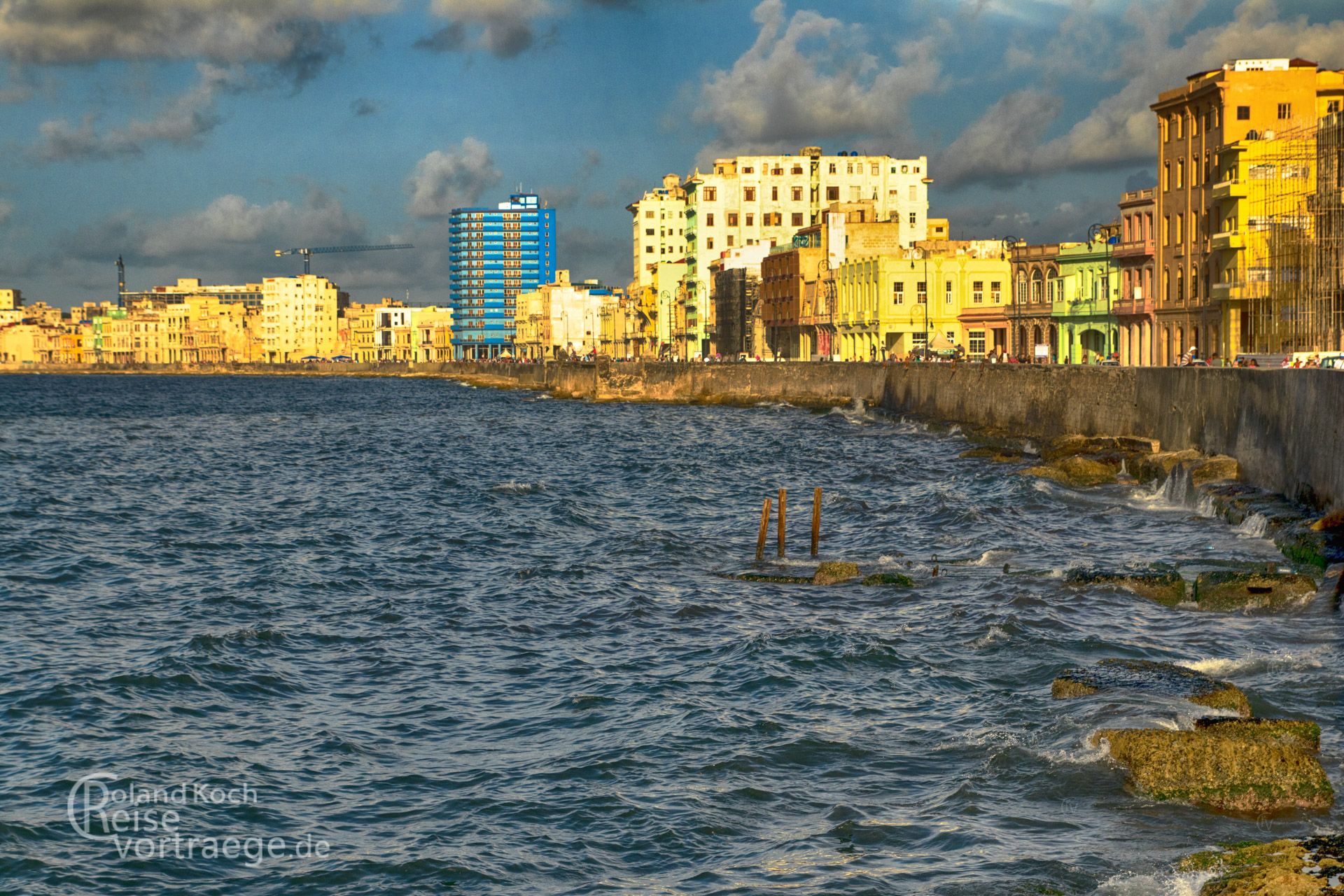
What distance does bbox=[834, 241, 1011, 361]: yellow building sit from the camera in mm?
115312

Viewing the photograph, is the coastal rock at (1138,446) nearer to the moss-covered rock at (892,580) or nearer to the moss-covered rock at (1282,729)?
the moss-covered rock at (892,580)

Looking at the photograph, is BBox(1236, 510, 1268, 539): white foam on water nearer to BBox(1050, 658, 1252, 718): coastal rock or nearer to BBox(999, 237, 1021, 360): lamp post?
BBox(1050, 658, 1252, 718): coastal rock

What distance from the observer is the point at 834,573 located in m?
30.8

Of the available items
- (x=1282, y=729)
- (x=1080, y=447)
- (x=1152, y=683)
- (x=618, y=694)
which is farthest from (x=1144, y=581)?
(x=1080, y=447)

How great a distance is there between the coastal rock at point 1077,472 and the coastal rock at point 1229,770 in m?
32.1

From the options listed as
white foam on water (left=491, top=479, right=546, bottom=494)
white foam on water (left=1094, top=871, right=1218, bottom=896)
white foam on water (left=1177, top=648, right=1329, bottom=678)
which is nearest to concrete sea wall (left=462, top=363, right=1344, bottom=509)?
white foam on water (left=1177, top=648, right=1329, bottom=678)

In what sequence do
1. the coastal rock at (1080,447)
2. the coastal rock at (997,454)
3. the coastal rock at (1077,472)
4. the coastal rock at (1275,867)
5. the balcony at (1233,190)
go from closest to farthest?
the coastal rock at (1275,867), the coastal rock at (1077,472), the coastal rock at (1080,447), the coastal rock at (997,454), the balcony at (1233,190)

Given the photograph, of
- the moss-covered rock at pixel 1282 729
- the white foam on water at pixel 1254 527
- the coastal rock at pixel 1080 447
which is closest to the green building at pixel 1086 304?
the coastal rock at pixel 1080 447

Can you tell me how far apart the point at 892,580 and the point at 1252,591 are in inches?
285

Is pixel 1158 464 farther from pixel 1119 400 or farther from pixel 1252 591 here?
pixel 1252 591

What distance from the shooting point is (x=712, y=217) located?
184375 millimetres

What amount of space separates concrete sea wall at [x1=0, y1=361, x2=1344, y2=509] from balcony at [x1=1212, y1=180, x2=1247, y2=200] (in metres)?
14.0

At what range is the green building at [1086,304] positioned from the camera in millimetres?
93875

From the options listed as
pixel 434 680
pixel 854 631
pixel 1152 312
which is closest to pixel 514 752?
pixel 434 680
